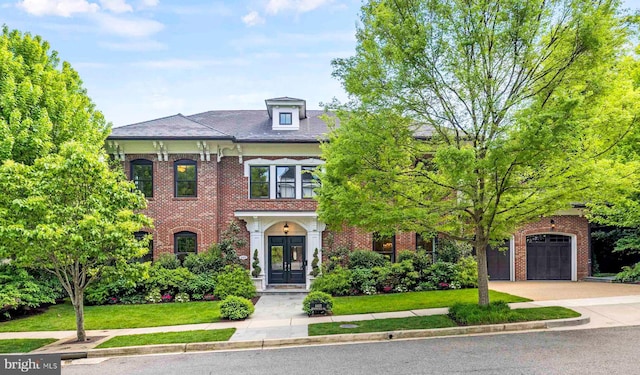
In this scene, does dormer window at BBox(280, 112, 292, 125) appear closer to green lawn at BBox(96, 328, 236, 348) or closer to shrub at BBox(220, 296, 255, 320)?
shrub at BBox(220, 296, 255, 320)

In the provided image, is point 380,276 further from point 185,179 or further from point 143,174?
point 143,174

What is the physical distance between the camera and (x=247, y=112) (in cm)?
2298

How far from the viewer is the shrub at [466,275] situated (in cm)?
1661

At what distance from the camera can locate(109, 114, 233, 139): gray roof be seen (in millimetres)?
17656

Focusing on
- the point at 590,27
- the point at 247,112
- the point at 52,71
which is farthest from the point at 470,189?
the point at 247,112

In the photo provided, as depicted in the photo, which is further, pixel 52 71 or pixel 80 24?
pixel 80 24

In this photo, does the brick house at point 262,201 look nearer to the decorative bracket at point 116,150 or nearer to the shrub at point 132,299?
the decorative bracket at point 116,150

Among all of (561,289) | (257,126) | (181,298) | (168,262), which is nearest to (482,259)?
(561,289)

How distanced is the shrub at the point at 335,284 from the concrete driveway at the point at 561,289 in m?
6.31

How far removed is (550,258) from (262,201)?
1466cm

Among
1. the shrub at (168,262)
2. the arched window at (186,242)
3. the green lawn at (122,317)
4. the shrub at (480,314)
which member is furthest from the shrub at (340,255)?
the shrub at (480,314)

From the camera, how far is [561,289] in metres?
16.2

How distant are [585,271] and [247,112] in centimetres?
1962

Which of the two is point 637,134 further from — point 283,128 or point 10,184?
point 10,184
